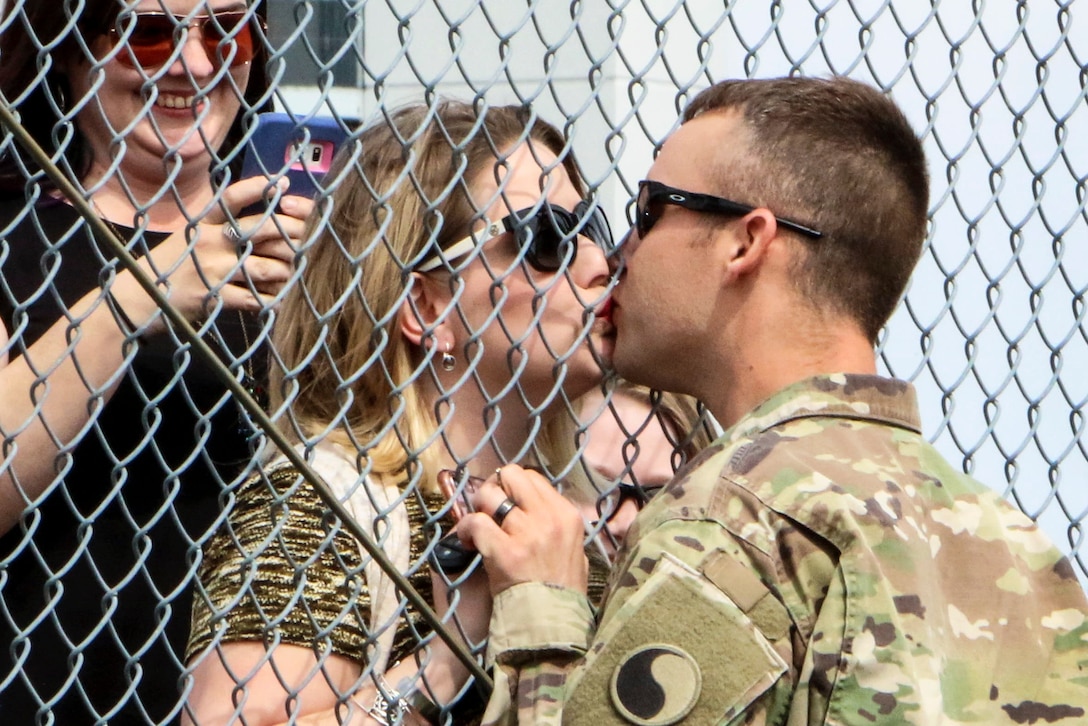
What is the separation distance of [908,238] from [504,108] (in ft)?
2.41

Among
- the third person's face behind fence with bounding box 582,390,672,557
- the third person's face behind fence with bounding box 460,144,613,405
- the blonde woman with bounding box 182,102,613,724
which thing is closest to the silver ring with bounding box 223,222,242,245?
the blonde woman with bounding box 182,102,613,724

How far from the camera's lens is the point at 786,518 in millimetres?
1763

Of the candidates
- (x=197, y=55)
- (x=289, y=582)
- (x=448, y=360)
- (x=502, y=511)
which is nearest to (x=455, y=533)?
(x=502, y=511)

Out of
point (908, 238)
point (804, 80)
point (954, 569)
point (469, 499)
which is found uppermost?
point (804, 80)

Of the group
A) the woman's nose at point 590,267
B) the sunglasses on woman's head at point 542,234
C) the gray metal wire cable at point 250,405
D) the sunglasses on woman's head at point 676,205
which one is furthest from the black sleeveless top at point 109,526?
the sunglasses on woman's head at point 676,205

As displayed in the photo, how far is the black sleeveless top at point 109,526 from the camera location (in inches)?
92.3

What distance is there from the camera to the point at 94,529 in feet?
7.75

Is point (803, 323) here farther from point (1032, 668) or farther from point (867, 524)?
point (1032, 668)

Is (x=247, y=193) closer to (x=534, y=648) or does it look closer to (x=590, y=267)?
(x=590, y=267)

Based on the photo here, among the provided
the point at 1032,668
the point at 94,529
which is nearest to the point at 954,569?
the point at 1032,668

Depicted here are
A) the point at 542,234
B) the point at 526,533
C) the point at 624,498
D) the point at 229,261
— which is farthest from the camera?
the point at 624,498

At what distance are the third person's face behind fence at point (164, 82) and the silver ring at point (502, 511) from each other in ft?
2.67

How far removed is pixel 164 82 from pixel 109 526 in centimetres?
76

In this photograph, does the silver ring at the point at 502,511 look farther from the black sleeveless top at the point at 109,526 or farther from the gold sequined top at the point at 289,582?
the black sleeveless top at the point at 109,526
